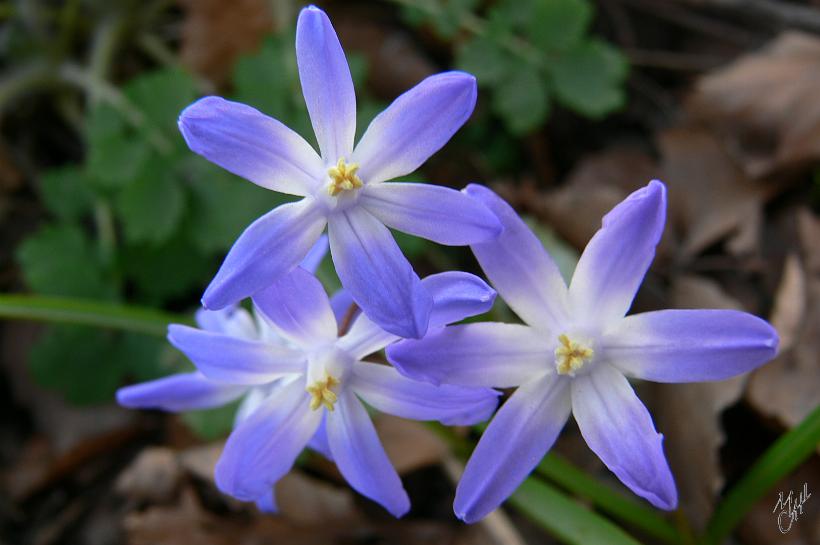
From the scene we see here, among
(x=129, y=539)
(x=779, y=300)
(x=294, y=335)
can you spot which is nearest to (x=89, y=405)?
(x=129, y=539)

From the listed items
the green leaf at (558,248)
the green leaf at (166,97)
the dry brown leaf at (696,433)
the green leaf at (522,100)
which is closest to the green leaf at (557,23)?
the green leaf at (522,100)

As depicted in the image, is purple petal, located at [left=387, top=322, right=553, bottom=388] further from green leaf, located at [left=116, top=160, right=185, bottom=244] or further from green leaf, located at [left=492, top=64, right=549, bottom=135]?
green leaf, located at [left=116, top=160, right=185, bottom=244]

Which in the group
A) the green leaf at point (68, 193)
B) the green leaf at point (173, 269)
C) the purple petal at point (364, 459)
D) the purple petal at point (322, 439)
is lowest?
the green leaf at point (173, 269)

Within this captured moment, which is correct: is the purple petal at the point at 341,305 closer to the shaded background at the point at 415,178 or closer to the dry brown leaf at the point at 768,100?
the shaded background at the point at 415,178

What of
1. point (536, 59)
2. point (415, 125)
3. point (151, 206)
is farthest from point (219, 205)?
point (415, 125)

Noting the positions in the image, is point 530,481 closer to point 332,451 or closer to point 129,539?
point 332,451

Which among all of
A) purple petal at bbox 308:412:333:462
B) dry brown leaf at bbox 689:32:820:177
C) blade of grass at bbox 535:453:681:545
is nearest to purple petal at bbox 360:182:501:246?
purple petal at bbox 308:412:333:462
